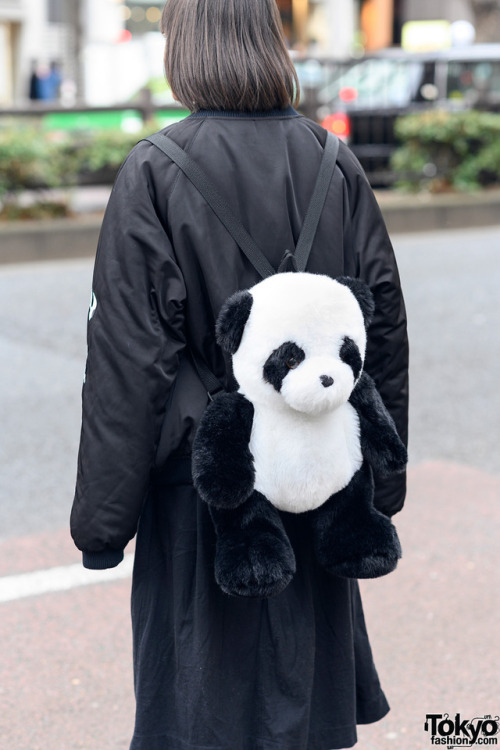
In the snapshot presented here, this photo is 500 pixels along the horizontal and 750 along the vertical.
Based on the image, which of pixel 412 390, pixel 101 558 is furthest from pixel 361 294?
pixel 412 390

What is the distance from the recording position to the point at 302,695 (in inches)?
89.4

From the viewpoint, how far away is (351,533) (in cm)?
220

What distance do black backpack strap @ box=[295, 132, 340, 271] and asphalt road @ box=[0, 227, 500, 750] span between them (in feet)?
5.05

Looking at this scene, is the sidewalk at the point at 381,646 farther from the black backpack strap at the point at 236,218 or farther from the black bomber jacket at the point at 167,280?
the black backpack strap at the point at 236,218

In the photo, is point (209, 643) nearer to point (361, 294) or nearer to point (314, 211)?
point (361, 294)

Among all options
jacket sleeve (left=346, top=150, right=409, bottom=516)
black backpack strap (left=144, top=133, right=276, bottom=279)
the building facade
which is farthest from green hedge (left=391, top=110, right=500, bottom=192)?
black backpack strap (left=144, top=133, right=276, bottom=279)

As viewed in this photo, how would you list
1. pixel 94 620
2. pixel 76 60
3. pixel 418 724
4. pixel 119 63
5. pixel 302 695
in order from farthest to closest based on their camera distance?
1. pixel 119 63
2. pixel 76 60
3. pixel 94 620
4. pixel 418 724
5. pixel 302 695

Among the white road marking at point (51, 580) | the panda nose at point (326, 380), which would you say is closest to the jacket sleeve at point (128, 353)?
the panda nose at point (326, 380)

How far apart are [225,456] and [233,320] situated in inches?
10.3

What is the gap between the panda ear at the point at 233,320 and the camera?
80.4 inches

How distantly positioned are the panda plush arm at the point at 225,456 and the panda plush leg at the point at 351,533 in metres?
0.21

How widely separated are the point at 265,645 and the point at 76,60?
63.9 feet

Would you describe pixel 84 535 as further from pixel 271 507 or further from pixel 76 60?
pixel 76 60

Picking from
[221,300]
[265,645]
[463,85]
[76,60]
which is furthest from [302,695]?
[76,60]
